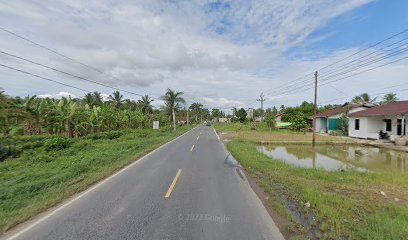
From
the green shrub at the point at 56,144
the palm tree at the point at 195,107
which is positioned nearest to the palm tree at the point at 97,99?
the green shrub at the point at 56,144

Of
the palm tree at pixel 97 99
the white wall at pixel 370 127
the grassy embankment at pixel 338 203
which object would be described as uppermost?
the palm tree at pixel 97 99

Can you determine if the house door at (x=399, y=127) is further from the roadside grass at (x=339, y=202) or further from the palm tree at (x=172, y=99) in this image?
the palm tree at (x=172, y=99)

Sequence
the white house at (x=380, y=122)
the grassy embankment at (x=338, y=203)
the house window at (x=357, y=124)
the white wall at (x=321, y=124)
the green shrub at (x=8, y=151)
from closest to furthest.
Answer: the grassy embankment at (x=338, y=203), the green shrub at (x=8, y=151), the white house at (x=380, y=122), the house window at (x=357, y=124), the white wall at (x=321, y=124)

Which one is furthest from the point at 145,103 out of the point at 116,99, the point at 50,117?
the point at 50,117

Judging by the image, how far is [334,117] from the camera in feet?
124

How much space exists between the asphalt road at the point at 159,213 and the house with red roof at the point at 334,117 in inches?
1332

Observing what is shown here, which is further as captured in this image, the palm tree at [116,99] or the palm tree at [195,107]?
the palm tree at [195,107]

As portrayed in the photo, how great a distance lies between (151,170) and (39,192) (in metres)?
4.30

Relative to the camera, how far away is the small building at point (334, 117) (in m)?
34.9

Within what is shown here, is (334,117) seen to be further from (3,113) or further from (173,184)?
(3,113)

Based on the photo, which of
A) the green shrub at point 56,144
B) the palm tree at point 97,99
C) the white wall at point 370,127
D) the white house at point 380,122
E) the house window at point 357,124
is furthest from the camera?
the palm tree at point 97,99

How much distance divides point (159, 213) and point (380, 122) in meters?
30.7

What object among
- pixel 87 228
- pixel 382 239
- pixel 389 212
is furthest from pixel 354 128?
pixel 87 228

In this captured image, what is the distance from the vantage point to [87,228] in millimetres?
4742
